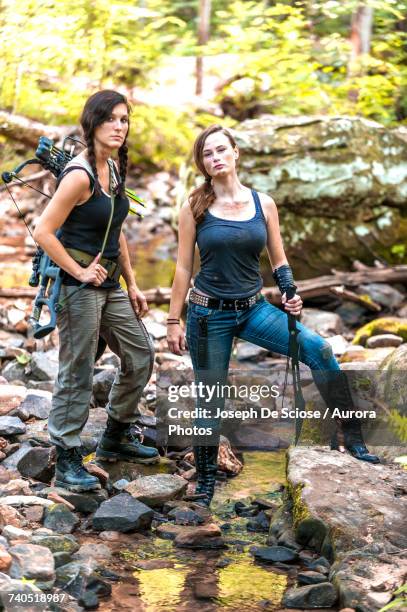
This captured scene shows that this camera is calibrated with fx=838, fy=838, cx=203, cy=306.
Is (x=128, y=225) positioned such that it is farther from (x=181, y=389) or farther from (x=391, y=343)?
(x=181, y=389)

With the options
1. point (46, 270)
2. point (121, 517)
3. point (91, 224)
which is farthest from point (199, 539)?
point (91, 224)

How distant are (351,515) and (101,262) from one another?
209 cm

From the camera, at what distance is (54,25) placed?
12.6 metres

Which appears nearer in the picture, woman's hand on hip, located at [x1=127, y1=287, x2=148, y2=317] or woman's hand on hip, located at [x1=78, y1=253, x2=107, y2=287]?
woman's hand on hip, located at [x1=78, y1=253, x2=107, y2=287]

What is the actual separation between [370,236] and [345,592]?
8.00m

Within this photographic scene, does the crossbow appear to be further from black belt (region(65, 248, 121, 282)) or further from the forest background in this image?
the forest background

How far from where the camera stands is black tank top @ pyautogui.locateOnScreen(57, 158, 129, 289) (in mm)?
4992

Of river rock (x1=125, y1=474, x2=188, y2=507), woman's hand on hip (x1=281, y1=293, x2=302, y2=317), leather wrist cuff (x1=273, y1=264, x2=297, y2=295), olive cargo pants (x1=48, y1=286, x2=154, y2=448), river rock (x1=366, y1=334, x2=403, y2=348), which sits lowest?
river rock (x1=366, y1=334, x2=403, y2=348)

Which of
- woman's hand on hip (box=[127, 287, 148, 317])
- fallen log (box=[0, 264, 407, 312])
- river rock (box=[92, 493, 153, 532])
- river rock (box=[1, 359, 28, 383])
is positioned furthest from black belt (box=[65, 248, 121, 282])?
fallen log (box=[0, 264, 407, 312])

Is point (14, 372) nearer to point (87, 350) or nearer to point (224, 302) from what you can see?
point (87, 350)

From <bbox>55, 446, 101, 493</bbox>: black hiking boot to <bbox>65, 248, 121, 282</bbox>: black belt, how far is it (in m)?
1.13

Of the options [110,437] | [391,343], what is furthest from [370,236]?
[110,437]

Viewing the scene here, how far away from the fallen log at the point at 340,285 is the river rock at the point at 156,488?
5238mm

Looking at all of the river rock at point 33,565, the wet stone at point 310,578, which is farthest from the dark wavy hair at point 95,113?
the wet stone at point 310,578
